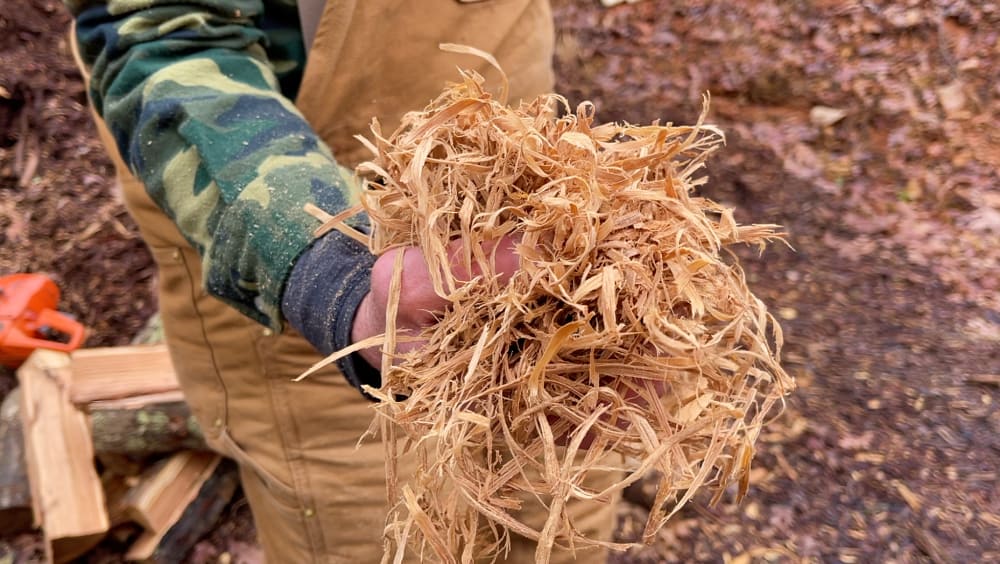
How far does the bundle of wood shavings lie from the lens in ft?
2.54

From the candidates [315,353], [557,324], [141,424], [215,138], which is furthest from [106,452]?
[557,324]

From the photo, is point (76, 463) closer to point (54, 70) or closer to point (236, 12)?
point (236, 12)

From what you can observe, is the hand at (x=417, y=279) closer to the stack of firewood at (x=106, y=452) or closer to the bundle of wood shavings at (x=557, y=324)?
the bundle of wood shavings at (x=557, y=324)

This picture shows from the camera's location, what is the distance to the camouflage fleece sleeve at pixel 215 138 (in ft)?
3.57

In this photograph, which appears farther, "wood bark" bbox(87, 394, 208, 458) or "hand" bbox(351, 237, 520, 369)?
"wood bark" bbox(87, 394, 208, 458)

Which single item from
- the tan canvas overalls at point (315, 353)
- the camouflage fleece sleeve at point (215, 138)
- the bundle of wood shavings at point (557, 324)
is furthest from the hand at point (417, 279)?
the tan canvas overalls at point (315, 353)

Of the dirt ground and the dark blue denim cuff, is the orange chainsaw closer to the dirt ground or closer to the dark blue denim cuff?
the dirt ground

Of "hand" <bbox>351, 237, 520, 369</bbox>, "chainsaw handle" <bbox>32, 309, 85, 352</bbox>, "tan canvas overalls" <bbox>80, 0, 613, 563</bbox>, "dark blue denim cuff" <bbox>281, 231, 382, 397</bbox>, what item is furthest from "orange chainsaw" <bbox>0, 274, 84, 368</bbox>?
"hand" <bbox>351, 237, 520, 369</bbox>

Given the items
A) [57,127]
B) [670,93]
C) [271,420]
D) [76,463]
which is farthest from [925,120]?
[57,127]

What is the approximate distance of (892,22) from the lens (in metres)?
3.78

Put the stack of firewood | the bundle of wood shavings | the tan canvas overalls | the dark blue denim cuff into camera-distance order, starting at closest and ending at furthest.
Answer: the bundle of wood shavings
the dark blue denim cuff
the tan canvas overalls
the stack of firewood

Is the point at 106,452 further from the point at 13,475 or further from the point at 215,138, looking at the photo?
the point at 215,138

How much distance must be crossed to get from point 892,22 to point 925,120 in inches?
26.0

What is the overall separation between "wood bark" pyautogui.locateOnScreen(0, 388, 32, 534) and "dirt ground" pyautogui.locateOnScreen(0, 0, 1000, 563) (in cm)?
9
